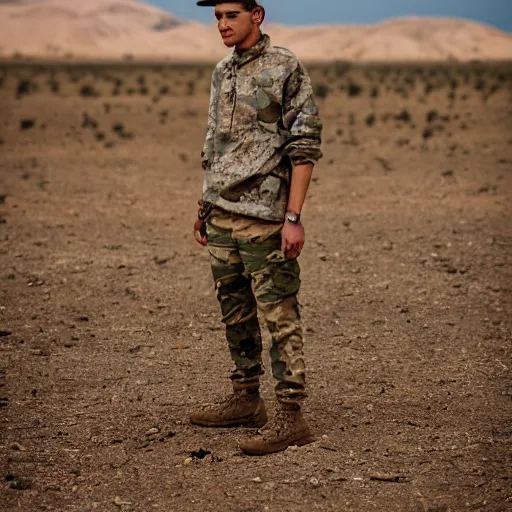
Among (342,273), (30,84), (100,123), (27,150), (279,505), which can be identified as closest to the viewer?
(279,505)

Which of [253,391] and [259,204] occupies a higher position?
[259,204]

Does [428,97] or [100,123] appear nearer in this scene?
[100,123]

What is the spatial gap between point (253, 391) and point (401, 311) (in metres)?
2.46

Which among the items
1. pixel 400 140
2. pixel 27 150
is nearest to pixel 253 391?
pixel 27 150

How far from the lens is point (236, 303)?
4.08 meters

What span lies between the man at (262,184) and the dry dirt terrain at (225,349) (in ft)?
1.45

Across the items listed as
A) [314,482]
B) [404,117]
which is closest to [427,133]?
[404,117]

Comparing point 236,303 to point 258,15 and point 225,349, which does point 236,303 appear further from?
point 225,349

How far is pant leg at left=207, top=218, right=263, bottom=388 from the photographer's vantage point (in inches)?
157

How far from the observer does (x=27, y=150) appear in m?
15.4

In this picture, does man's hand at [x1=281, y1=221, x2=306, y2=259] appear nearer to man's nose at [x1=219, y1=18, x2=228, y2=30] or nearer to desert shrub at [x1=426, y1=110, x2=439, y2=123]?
man's nose at [x1=219, y1=18, x2=228, y2=30]

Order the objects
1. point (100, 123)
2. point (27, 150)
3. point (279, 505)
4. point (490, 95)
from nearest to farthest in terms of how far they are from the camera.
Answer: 1. point (279, 505)
2. point (27, 150)
3. point (100, 123)
4. point (490, 95)

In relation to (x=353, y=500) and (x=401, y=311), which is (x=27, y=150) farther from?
(x=353, y=500)

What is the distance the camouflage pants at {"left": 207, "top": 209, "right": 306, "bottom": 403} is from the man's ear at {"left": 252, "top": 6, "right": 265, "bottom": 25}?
33.4 inches
